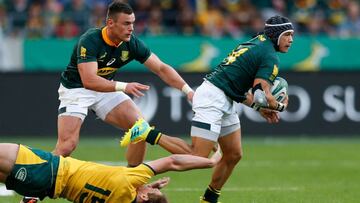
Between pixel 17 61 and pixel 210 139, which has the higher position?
pixel 210 139

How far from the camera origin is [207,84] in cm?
1142

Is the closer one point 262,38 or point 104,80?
point 262,38

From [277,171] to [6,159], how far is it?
738 cm

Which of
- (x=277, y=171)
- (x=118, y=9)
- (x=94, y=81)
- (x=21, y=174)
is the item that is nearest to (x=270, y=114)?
(x=94, y=81)

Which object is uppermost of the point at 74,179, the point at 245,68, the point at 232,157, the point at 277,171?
the point at 245,68

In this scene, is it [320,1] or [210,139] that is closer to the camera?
[210,139]

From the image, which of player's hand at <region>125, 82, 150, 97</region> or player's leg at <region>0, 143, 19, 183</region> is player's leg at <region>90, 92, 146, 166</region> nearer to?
player's hand at <region>125, 82, 150, 97</region>

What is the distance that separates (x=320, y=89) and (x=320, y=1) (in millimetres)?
4377

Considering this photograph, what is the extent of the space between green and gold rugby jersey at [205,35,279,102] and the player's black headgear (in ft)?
0.24

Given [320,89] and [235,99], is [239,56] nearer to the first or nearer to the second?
[235,99]

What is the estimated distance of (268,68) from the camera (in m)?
10.9

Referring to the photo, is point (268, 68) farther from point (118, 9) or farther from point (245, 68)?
point (118, 9)

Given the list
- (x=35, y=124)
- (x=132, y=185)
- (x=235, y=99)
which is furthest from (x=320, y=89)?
(x=132, y=185)

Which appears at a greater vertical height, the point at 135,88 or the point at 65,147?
the point at 135,88
